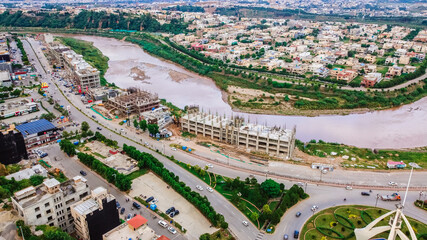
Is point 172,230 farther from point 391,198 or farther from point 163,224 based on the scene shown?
point 391,198

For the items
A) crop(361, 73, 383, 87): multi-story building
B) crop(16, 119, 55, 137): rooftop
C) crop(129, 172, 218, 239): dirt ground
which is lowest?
crop(129, 172, 218, 239): dirt ground

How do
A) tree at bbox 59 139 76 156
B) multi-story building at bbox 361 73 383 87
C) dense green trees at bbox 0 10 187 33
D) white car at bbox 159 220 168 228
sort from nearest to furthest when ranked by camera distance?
1. white car at bbox 159 220 168 228
2. tree at bbox 59 139 76 156
3. multi-story building at bbox 361 73 383 87
4. dense green trees at bbox 0 10 187 33

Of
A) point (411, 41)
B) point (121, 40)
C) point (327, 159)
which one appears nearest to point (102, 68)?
point (121, 40)

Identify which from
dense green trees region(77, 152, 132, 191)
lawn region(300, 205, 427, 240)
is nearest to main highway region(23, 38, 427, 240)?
lawn region(300, 205, 427, 240)

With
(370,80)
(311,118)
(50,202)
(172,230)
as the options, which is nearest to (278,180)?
(172,230)

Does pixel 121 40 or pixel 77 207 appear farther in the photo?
pixel 121 40

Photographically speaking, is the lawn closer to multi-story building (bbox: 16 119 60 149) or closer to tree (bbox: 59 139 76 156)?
tree (bbox: 59 139 76 156)

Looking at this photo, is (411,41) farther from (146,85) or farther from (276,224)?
(276,224)

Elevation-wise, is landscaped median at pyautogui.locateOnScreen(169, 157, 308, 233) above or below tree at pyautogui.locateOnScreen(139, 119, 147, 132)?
below
